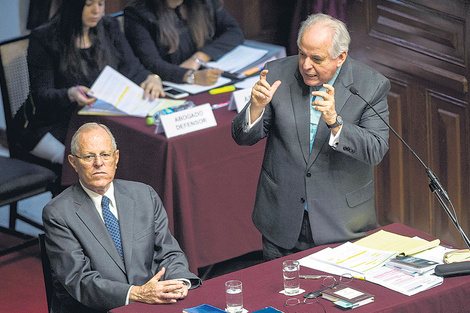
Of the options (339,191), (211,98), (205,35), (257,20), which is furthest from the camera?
(257,20)

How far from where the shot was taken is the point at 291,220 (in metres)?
3.25

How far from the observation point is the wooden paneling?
4.45 metres

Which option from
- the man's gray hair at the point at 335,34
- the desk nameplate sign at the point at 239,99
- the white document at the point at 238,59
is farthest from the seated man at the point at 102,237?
the white document at the point at 238,59

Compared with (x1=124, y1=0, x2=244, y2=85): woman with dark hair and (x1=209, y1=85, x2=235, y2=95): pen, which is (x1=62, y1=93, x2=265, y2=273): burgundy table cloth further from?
(x1=124, y1=0, x2=244, y2=85): woman with dark hair

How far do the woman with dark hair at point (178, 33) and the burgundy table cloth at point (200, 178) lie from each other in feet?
2.29

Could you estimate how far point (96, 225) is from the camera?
3076 mm

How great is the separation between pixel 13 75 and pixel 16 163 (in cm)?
61

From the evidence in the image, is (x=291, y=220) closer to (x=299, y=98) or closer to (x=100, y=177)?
Answer: (x=299, y=98)

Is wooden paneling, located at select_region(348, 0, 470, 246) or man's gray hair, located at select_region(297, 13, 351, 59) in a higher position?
man's gray hair, located at select_region(297, 13, 351, 59)

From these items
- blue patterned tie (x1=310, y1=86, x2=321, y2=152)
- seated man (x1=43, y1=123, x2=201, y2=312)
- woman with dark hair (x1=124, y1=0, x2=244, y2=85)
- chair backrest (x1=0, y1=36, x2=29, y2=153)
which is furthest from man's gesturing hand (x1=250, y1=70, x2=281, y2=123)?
chair backrest (x1=0, y1=36, x2=29, y2=153)

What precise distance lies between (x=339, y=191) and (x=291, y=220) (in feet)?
0.77

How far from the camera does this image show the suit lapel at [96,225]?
3.06m

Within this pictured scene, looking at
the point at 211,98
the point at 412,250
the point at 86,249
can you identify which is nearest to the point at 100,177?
the point at 86,249

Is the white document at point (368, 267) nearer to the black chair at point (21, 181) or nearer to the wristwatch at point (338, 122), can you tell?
the wristwatch at point (338, 122)
